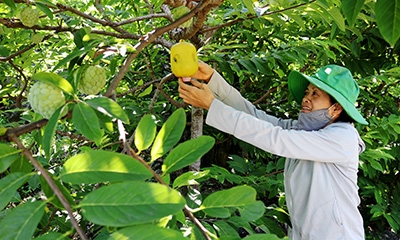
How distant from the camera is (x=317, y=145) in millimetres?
1438

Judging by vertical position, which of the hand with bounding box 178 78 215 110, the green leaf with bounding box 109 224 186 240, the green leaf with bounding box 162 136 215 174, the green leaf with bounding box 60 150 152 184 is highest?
the green leaf with bounding box 60 150 152 184

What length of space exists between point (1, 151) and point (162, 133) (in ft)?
0.86

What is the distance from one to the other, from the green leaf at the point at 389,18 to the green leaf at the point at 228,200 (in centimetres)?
32

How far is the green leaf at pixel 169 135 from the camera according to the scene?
2.21 feet

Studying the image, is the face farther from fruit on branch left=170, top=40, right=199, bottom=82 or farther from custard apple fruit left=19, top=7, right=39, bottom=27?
custard apple fruit left=19, top=7, right=39, bottom=27

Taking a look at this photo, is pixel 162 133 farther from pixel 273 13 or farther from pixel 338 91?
pixel 338 91

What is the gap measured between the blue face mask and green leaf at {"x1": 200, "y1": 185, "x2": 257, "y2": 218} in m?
1.05

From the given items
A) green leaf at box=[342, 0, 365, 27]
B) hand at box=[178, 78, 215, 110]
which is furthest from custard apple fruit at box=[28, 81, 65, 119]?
hand at box=[178, 78, 215, 110]

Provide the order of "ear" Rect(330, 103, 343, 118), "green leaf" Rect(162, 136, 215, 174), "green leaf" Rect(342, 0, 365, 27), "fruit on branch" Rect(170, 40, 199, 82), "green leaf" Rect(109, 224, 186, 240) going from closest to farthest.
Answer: "green leaf" Rect(109, 224, 186, 240) < "green leaf" Rect(342, 0, 365, 27) < "green leaf" Rect(162, 136, 215, 174) < "fruit on branch" Rect(170, 40, 199, 82) < "ear" Rect(330, 103, 343, 118)

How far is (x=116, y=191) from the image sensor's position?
47cm

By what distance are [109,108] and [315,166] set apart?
1128 millimetres

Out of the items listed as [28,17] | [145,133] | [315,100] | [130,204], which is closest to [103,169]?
[130,204]

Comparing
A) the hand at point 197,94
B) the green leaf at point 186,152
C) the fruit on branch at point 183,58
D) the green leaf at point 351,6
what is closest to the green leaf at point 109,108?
the green leaf at point 186,152

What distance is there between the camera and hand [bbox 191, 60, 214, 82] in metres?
1.71
